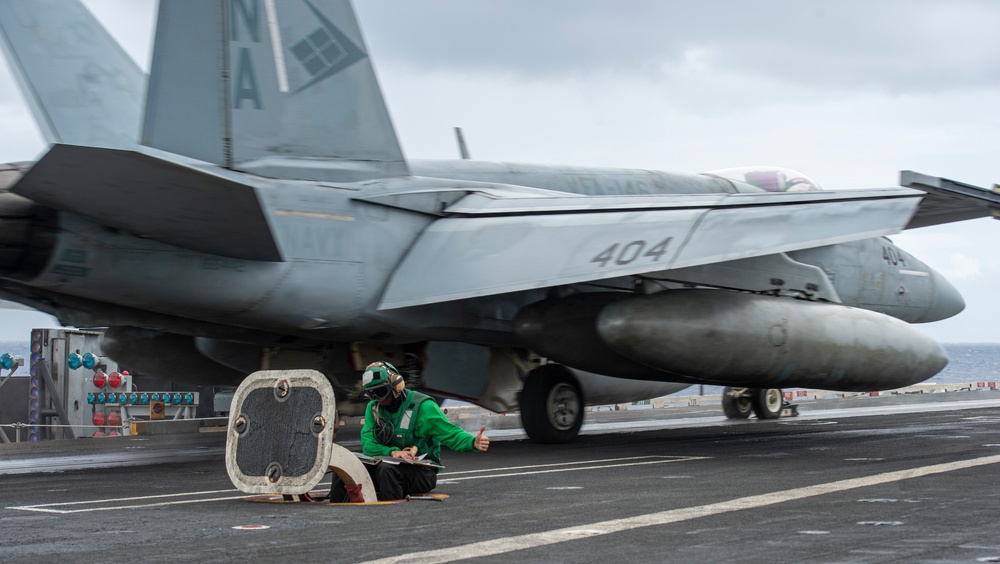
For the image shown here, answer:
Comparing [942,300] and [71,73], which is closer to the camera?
[71,73]

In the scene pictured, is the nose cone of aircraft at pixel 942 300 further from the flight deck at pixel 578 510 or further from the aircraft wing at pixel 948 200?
the flight deck at pixel 578 510

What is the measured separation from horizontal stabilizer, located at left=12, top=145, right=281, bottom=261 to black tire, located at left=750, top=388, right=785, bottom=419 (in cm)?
1244

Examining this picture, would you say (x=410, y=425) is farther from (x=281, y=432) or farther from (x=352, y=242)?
(x=352, y=242)

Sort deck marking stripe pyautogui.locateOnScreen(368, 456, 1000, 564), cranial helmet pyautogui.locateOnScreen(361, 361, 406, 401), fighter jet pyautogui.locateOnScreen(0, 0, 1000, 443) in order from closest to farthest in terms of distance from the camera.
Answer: deck marking stripe pyautogui.locateOnScreen(368, 456, 1000, 564) < cranial helmet pyautogui.locateOnScreen(361, 361, 406, 401) < fighter jet pyautogui.locateOnScreen(0, 0, 1000, 443)

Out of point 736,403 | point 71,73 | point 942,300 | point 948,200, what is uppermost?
point 71,73

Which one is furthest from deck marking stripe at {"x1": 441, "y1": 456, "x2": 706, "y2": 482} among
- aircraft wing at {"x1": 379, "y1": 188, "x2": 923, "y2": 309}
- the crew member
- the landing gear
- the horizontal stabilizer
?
the landing gear

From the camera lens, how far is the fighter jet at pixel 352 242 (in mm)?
10492

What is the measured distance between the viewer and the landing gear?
68.6ft

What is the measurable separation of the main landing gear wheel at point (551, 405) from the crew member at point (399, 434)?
630 centimetres

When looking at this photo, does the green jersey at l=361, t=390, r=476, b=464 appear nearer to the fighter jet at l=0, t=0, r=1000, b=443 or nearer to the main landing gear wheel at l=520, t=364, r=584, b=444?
the fighter jet at l=0, t=0, r=1000, b=443

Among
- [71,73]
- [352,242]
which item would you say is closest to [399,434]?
[352,242]

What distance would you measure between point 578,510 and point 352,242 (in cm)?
543

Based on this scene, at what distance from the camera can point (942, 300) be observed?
1838 centimetres

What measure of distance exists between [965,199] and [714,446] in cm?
442
